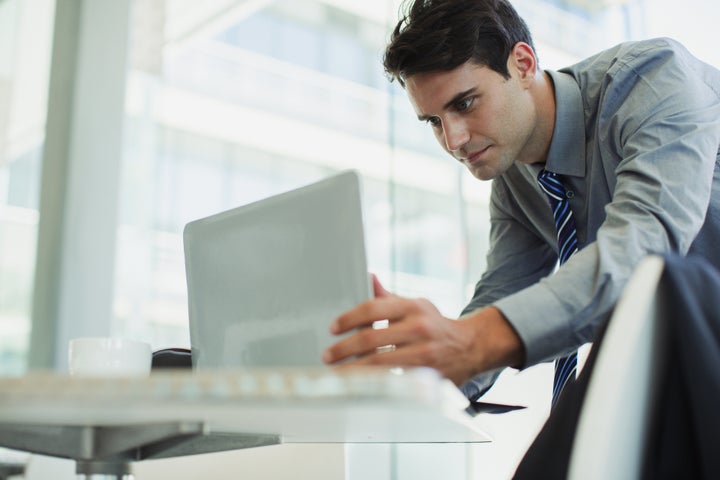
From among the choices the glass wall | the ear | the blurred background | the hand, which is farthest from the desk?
the glass wall

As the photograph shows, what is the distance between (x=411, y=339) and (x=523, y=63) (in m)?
1.00

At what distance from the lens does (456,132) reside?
1.64 meters

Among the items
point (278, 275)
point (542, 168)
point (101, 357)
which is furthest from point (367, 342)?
point (542, 168)

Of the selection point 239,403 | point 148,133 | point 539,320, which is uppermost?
point 148,133

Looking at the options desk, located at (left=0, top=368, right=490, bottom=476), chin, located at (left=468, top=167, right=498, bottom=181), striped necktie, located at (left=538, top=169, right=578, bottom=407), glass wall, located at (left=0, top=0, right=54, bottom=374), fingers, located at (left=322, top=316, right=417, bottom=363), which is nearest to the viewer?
desk, located at (left=0, top=368, right=490, bottom=476)

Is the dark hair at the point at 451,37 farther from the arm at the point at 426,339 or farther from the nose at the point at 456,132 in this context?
the arm at the point at 426,339

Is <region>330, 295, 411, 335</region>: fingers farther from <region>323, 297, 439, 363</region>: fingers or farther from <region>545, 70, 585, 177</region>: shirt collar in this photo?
<region>545, 70, 585, 177</region>: shirt collar

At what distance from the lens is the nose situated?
5.38ft

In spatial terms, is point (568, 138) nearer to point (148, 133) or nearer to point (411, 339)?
point (411, 339)

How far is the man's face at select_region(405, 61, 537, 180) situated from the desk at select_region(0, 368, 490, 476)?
834 mm

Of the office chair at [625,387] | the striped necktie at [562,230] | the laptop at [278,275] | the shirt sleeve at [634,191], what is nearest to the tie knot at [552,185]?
the striped necktie at [562,230]

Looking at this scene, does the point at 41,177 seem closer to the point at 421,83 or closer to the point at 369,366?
the point at 421,83

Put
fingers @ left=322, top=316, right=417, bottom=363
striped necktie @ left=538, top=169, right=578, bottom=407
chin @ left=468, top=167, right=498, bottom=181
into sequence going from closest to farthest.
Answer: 1. fingers @ left=322, top=316, right=417, bottom=363
2. striped necktie @ left=538, top=169, right=578, bottom=407
3. chin @ left=468, top=167, right=498, bottom=181

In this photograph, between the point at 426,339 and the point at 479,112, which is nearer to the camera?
the point at 426,339
